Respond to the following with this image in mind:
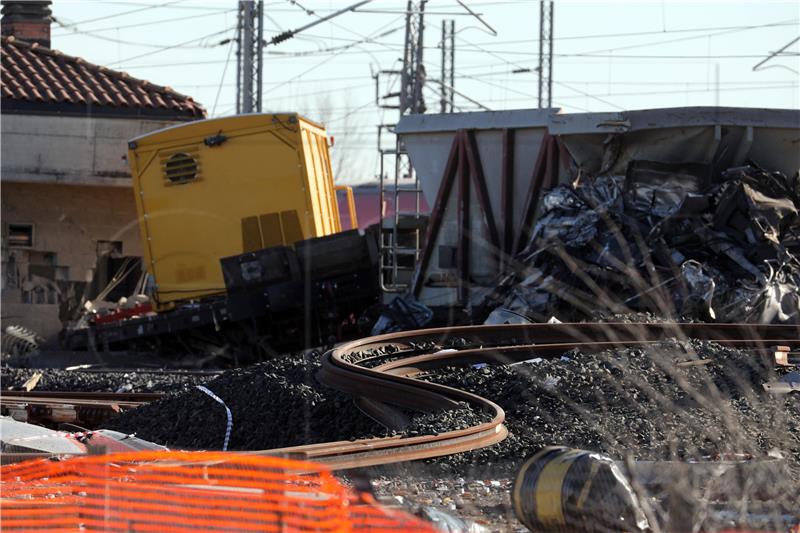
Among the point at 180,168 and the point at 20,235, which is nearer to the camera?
the point at 180,168

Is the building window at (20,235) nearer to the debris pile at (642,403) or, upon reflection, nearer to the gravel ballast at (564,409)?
the gravel ballast at (564,409)

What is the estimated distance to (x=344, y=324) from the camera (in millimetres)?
17547

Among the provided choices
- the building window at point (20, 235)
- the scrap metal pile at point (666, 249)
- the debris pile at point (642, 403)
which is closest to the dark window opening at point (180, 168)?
the building window at point (20, 235)

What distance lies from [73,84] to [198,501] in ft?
66.2

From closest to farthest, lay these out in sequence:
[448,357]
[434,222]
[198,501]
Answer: [198,501], [448,357], [434,222]

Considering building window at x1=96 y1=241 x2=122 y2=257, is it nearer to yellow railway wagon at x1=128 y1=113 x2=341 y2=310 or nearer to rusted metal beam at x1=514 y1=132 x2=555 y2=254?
yellow railway wagon at x1=128 y1=113 x2=341 y2=310

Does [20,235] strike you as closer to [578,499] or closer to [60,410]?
[60,410]

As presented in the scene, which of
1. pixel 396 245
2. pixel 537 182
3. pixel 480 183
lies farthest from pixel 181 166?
pixel 537 182

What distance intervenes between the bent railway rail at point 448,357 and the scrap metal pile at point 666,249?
131 cm

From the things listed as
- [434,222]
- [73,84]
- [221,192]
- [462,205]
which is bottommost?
[434,222]

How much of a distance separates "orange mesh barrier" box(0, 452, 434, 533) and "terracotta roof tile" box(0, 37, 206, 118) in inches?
717

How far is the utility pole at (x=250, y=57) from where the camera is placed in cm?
2534

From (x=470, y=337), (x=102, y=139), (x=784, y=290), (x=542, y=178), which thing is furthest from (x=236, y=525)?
(x=102, y=139)

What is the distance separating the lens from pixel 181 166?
18922 millimetres
